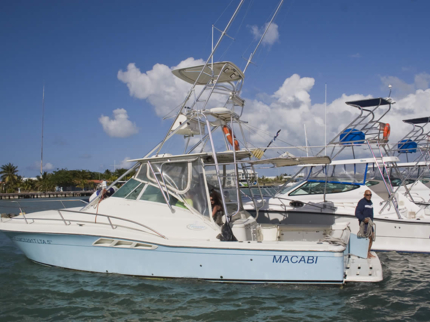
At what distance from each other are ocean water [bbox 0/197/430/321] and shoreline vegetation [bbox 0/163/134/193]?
57.2m

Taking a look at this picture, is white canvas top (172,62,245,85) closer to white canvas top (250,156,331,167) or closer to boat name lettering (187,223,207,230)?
white canvas top (250,156,331,167)

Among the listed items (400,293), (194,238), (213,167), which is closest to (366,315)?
(400,293)

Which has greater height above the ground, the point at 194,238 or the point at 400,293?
the point at 194,238

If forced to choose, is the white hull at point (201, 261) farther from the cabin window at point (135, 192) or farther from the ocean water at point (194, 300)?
the cabin window at point (135, 192)

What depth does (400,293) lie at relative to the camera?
728 centimetres

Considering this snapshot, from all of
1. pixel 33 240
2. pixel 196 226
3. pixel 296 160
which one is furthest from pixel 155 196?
pixel 296 160

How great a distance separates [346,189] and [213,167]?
688 cm

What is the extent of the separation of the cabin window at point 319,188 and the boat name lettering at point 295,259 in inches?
281

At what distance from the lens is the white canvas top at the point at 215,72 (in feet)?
29.3

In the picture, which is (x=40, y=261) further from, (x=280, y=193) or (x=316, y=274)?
(x=280, y=193)

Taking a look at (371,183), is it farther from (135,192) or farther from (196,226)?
(135,192)

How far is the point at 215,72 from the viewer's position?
9.38 m

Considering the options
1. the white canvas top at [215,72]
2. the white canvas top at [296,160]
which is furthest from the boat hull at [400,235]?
the white canvas top at [215,72]

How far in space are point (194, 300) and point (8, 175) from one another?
68331mm
